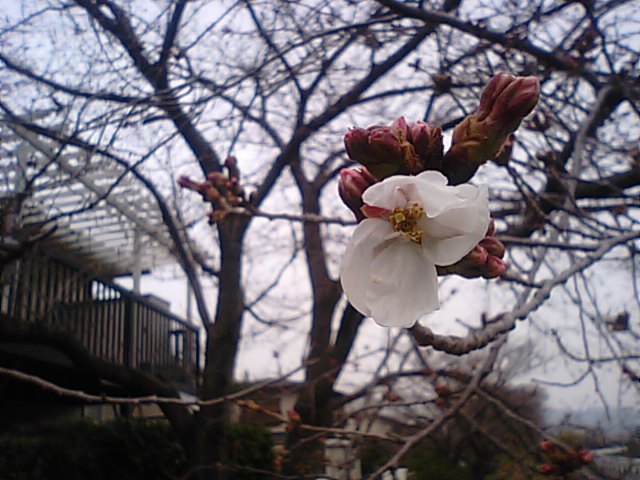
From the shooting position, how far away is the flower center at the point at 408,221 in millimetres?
756

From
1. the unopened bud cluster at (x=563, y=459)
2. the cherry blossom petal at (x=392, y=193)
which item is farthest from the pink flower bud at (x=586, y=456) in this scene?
the cherry blossom petal at (x=392, y=193)

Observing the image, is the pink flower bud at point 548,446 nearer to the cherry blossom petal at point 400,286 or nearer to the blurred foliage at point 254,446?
the cherry blossom petal at point 400,286

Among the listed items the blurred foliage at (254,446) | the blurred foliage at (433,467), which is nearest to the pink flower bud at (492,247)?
the blurred foliage at (254,446)

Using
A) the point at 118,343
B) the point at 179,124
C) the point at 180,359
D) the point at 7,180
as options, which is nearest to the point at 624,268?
the point at 179,124

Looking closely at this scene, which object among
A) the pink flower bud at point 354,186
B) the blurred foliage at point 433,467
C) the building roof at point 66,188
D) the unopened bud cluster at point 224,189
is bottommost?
the blurred foliage at point 433,467

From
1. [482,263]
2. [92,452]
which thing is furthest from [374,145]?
[92,452]

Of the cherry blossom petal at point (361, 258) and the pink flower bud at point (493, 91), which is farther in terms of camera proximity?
the pink flower bud at point (493, 91)

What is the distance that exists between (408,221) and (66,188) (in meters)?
2.59

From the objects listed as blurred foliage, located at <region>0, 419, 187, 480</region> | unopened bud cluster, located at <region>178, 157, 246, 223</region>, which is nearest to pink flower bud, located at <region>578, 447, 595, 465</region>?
unopened bud cluster, located at <region>178, 157, 246, 223</region>

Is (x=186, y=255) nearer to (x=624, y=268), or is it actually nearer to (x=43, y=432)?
(x=43, y=432)

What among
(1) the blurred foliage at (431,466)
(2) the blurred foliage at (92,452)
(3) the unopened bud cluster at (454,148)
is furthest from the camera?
(1) the blurred foliage at (431,466)

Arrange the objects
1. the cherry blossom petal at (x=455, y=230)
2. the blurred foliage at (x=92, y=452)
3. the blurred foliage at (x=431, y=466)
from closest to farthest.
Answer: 1. the cherry blossom petal at (x=455, y=230)
2. the blurred foliage at (x=92, y=452)
3. the blurred foliage at (x=431, y=466)

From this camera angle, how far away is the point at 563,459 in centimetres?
230

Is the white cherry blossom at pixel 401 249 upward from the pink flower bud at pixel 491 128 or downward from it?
downward
